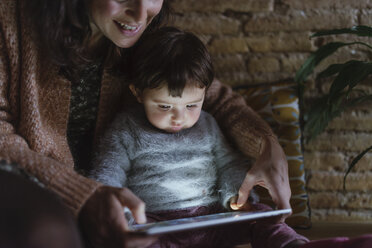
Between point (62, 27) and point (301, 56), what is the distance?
98cm

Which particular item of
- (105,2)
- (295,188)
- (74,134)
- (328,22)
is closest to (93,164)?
(74,134)

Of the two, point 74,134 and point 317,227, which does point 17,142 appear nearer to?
point 74,134

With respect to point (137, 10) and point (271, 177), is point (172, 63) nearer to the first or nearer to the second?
point (137, 10)

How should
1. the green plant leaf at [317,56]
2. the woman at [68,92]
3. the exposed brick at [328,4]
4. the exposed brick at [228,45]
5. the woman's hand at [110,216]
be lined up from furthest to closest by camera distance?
1. the exposed brick at [228,45]
2. the exposed brick at [328,4]
3. the green plant leaf at [317,56]
4. the woman at [68,92]
5. the woman's hand at [110,216]

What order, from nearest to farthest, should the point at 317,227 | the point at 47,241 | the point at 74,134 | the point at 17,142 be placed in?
the point at 47,241 < the point at 17,142 < the point at 74,134 < the point at 317,227

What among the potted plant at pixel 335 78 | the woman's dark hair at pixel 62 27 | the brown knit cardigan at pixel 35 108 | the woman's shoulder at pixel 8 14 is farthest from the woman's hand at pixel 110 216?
the potted plant at pixel 335 78

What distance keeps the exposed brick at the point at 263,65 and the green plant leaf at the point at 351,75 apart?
1.25 feet

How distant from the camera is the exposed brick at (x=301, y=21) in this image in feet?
5.10

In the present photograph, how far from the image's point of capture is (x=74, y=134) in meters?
1.31

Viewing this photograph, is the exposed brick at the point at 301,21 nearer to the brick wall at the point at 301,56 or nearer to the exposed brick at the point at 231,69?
the brick wall at the point at 301,56

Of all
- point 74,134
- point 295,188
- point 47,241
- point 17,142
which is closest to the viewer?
point 47,241

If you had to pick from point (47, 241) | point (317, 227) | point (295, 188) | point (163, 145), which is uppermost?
point (163, 145)

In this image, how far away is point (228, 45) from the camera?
5.39 feet

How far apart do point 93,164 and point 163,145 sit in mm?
218
